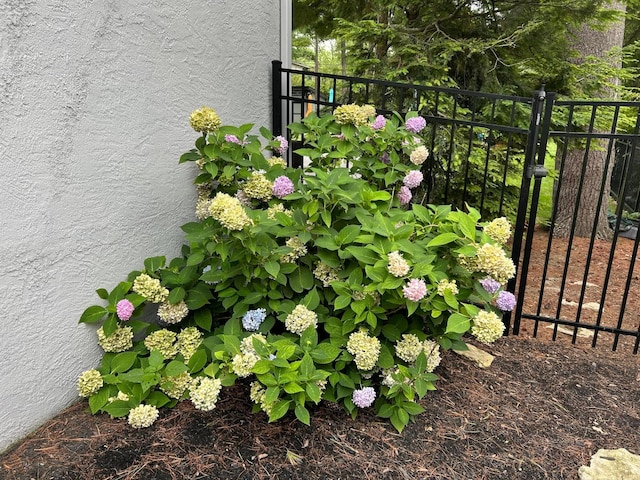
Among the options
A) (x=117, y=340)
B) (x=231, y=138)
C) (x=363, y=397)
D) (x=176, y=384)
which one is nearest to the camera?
(x=363, y=397)

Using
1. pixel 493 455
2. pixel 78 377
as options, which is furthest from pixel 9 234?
pixel 493 455

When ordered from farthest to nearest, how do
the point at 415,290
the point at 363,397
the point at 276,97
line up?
1. the point at 276,97
2. the point at 363,397
3. the point at 415,290

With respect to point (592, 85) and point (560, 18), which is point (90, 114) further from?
point (592, 85)

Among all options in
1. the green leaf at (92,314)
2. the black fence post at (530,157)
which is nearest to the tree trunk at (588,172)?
the black fence post at (530,157)

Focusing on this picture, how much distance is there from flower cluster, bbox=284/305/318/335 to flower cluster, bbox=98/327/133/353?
0.81m

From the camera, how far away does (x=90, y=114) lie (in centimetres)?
213

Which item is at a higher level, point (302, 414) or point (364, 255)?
point (364, 255)

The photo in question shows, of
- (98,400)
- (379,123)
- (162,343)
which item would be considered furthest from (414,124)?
(98,400)

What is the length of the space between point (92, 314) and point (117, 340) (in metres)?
0.18

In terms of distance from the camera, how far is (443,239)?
2.05 meters

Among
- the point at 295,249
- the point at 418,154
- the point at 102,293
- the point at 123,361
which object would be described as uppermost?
the point at 418,154

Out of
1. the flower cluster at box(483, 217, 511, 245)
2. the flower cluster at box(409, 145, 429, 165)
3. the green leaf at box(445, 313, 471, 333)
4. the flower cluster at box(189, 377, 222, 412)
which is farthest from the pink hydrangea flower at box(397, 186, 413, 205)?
the flower cluster at box(189, 377, 222, 412)

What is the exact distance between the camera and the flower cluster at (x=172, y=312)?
7.75 feet

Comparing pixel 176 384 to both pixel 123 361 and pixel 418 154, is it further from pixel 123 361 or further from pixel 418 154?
pixel 418 154
